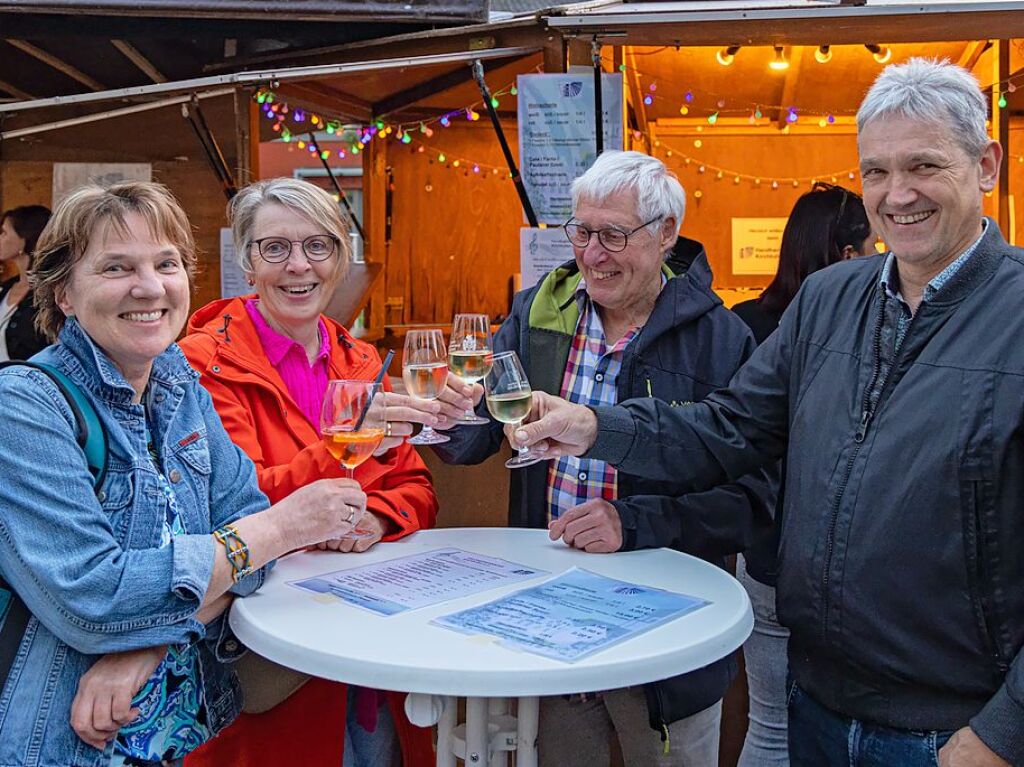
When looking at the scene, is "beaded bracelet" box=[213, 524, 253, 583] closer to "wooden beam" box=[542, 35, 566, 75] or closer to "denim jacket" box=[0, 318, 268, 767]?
"denim jacket" box=[0, 318, 268, 767]

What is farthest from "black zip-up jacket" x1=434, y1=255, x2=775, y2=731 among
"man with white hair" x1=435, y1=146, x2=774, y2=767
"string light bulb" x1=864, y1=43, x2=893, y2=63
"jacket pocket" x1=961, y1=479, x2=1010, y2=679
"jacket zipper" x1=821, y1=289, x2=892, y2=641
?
"string light bulb" x1=864, y1=43, x2=893, y2=63

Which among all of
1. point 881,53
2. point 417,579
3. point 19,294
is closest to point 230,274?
point 19,294

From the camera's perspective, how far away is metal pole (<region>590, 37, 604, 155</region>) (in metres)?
3.95

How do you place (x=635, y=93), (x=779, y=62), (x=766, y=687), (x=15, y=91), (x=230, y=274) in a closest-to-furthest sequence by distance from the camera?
1. (x=766, y=687)
2. (x=230, y=274)
3. (x=779, y=62)
4. (x=15, y=91)
5. (x=635, y=93)

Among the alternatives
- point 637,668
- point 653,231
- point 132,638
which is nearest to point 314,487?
point 132,638

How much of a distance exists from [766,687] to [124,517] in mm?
1946

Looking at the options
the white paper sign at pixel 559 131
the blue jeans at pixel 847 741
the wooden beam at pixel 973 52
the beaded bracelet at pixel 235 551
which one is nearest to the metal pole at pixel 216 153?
the white paper sign at pixel 559 131

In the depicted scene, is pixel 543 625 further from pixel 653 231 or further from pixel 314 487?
pixel 653 231

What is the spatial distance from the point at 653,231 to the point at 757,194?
5.21 m

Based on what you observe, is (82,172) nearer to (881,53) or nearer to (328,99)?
(328,99)

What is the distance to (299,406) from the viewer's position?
94.8 inches

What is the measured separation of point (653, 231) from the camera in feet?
7.80

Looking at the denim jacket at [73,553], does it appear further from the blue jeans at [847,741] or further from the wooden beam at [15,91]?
the wooden beam at [15,91]

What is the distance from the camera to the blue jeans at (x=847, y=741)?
1672 mm
